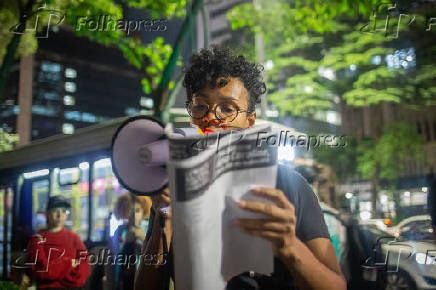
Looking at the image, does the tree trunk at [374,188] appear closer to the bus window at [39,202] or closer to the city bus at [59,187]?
the city bus at [59,187]

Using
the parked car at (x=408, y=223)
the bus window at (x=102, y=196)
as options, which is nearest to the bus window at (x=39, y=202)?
the bus window at (x=102, y=196)

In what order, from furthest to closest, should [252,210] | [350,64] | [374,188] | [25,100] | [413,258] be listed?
[25,100] < [350,64] < [374,188] < [413,258] < [252,210]

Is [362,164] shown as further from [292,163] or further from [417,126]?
[292,163]

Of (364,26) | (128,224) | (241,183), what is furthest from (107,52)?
(241,183)

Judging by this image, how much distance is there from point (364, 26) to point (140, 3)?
160cm

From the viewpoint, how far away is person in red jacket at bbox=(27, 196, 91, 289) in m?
2.32

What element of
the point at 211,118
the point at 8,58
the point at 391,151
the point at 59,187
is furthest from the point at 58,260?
the point at 391,151

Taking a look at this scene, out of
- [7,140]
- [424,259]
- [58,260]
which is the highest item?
[7,140]

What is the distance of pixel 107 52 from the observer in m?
3.01

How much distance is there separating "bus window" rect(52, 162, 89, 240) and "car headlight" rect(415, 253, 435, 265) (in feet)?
6.49

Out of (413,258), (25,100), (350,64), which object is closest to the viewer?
(413,258)

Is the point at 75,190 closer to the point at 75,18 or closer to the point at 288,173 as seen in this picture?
the point at 75,18

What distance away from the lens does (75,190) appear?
265cm

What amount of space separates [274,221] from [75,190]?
7.12 ft
